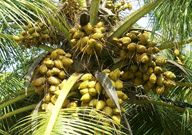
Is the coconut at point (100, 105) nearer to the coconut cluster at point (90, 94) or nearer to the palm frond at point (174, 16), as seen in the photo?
the coconut cluster at point (90, 94)

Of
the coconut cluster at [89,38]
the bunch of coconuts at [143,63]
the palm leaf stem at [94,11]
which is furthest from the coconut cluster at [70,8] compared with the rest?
the bunch of coconuts at [143,63]

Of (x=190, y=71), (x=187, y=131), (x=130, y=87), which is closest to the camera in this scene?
(x=130, y=87)

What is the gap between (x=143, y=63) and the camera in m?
2.27

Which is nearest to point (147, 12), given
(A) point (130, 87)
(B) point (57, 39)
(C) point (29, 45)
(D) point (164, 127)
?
(A) point (130, 87)

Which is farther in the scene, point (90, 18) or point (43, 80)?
point (90, 18)

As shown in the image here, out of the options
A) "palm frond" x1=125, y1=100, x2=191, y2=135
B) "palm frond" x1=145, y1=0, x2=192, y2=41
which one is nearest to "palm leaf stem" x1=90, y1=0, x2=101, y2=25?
"palm frond" x1=145, y1=0, x2=192, y2=41

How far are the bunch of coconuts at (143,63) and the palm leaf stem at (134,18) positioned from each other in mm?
67

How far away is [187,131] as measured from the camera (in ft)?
9.98

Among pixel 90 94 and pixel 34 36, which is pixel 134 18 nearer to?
pixel 90 94

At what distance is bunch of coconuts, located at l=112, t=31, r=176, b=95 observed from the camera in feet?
7.24

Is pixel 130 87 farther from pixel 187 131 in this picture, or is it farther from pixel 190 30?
pixel 187 131

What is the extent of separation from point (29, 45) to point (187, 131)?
1.91 metres

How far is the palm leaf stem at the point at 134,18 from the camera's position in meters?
2.20

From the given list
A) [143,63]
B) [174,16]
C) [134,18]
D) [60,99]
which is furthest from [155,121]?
[60,99]
